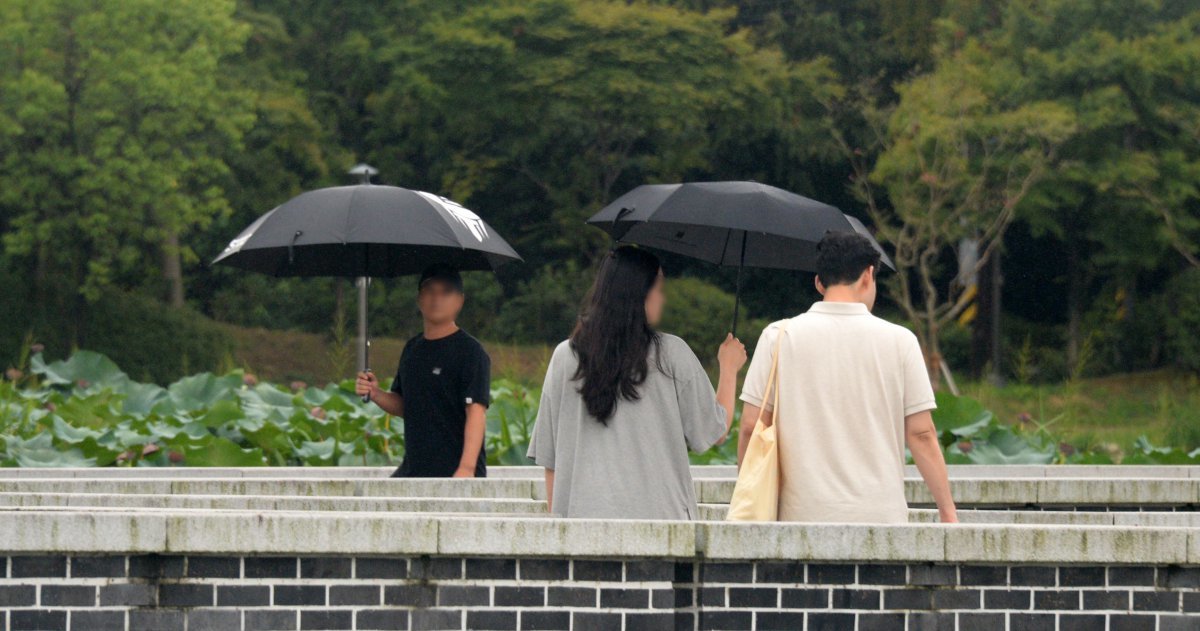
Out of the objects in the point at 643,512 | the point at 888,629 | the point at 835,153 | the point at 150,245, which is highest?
the point at 835,153

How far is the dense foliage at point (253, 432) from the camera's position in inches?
380

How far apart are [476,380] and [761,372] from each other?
1.54m

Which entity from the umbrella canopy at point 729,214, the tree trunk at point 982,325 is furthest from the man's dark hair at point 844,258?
the tree trunk at point 982,325

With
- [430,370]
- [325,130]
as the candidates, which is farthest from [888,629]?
[325,130]

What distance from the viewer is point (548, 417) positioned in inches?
177

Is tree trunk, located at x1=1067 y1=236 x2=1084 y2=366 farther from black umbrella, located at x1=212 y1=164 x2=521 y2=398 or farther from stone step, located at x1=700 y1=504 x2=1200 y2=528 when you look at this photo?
stone step, located at x1=700 y1=504 x2=1200 y2=528

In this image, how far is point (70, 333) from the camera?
29.0 meters

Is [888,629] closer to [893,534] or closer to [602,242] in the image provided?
[893,534]

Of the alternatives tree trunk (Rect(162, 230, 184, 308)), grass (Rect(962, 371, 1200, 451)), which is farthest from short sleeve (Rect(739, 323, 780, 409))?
tree trunk (Rect(162, 230, 184, 308))

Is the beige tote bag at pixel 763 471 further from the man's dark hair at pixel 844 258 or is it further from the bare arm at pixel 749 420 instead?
the man's dark hair at pixel 844 258

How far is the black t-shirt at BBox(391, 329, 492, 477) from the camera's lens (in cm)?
575

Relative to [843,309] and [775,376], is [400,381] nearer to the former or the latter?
[775,376]

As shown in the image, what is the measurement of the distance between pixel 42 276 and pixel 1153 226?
62.5ft

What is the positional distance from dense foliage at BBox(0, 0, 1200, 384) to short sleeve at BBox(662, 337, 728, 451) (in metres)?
22.9
